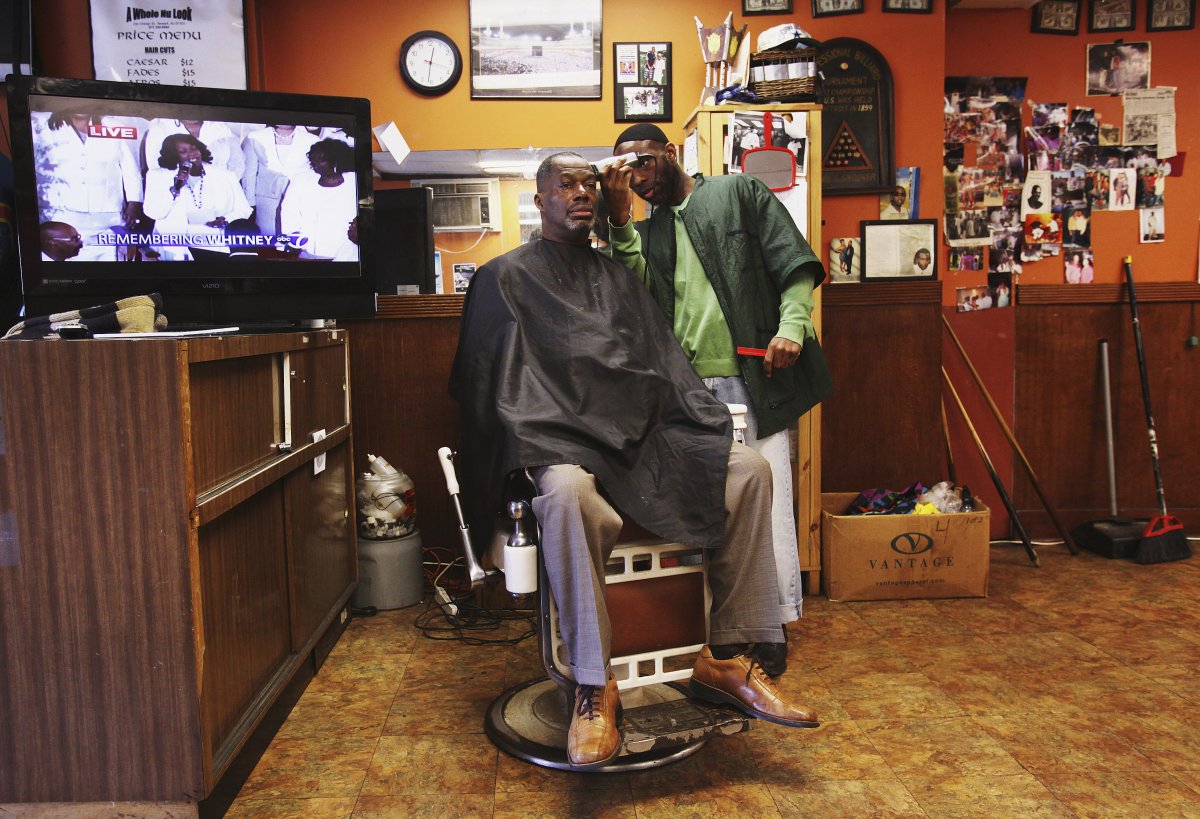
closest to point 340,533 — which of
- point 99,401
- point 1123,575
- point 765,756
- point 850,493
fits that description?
point 99,401

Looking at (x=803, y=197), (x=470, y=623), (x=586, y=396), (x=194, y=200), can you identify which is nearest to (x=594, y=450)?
(x=586, y=396)

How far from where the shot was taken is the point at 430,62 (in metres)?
3.29

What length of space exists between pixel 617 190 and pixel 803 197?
91cm

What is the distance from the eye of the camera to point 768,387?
237 cm

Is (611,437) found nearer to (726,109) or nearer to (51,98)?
(726,109)

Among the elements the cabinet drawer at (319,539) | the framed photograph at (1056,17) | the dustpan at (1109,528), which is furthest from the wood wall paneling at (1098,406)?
the cabinet drawer at (319,539)

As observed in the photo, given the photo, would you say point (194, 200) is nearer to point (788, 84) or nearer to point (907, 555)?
point (788, 84)

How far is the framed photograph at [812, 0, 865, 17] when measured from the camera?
327 centimetres

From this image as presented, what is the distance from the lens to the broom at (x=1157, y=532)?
11.0 feet

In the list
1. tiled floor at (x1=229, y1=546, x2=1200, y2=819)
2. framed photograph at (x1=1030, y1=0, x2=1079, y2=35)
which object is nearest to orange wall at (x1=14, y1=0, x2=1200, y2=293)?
framed photograph at (x1=1030, y1=0, x2=1079, y2=35)

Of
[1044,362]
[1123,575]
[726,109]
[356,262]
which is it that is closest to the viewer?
[356,262]

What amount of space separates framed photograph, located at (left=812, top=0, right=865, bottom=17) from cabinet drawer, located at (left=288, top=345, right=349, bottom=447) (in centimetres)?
221

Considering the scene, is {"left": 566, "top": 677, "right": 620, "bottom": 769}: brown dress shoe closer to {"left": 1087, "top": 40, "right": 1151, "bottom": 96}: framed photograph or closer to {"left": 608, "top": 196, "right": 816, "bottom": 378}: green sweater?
{"left": 608, "top": 196, "right": 816, "bottom": 378}: green sweater

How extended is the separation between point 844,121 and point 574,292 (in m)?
1.71
